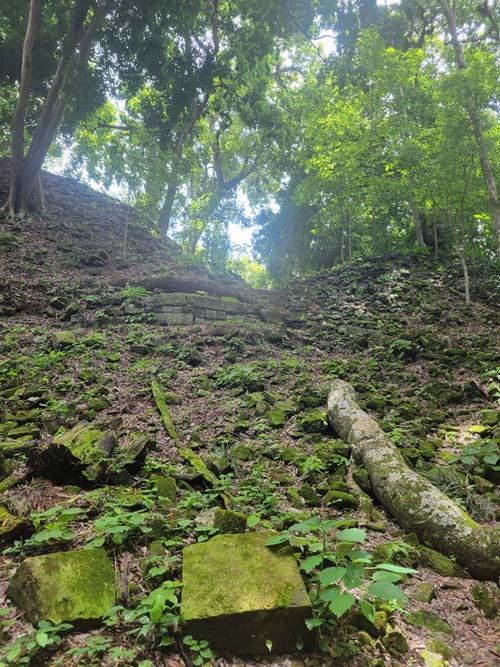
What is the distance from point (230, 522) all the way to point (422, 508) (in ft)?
5.40

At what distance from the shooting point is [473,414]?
5.40m

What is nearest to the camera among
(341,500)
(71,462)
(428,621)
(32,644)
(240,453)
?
(32,644)

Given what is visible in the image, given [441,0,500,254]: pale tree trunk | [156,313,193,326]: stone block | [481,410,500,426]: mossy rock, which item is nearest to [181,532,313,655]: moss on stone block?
[481,410,500,426]: mossy rock

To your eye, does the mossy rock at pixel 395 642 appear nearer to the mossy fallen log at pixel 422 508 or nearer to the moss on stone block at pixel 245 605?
the moss on stone block at pixel 245 605

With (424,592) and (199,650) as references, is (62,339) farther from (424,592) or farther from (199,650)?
(424,592)

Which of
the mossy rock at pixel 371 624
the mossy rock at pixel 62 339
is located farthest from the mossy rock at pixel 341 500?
the mossy rock at pixel 62 339

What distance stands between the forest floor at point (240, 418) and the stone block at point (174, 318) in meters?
0.35

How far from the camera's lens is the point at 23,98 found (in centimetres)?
1086

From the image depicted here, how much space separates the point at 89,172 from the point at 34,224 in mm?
9092

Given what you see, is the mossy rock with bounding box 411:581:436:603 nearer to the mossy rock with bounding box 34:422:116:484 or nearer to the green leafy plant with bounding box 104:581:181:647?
the green leafy plant with bounding box 104:581:181:647

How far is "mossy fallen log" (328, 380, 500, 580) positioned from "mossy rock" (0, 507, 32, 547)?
2.86 metres

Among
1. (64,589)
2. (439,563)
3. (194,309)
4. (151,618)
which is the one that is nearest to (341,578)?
(151,618)

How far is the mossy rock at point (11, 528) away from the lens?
232cm

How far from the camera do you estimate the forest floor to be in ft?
7.23
